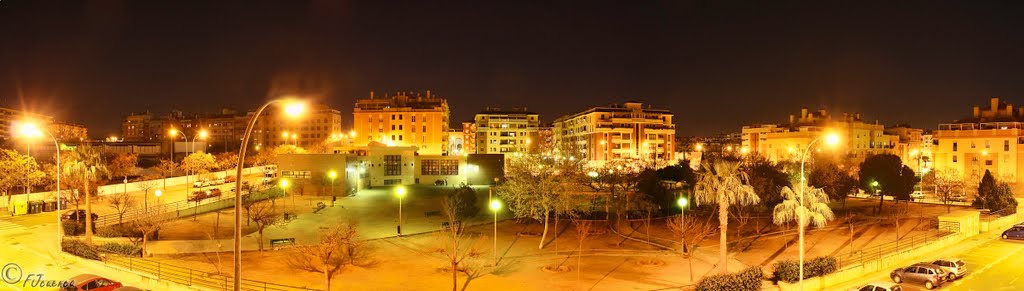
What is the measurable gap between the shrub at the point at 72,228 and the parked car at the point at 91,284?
1402cm

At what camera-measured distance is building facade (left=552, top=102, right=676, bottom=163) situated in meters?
113

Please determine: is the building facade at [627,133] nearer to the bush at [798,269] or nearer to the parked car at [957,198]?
the parked car at [957,198]

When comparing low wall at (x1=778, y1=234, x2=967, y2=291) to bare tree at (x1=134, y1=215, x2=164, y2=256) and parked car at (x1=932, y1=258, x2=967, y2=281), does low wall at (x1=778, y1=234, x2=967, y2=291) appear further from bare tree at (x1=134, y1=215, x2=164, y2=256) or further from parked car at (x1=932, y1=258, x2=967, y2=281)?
bare tree at (x1=134, y1=215, x2=164, y2=256)

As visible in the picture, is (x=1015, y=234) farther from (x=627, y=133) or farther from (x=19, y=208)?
(x=627, y=133)

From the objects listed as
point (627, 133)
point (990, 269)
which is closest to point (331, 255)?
point (990, 269)

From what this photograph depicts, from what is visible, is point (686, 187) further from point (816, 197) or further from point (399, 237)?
point (399, 237)

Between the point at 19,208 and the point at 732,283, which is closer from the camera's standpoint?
the point at 732,283

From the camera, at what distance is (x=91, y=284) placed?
818 inches

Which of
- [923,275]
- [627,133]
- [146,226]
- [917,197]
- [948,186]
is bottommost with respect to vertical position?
[923,275]

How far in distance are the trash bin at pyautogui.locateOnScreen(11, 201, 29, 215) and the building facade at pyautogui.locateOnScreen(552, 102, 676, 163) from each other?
82.4 m

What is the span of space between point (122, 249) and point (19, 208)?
742 inches

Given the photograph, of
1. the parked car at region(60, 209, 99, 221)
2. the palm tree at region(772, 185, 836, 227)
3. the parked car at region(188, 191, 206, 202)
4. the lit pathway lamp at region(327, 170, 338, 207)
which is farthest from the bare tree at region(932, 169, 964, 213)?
the parked car at region(60, 209, 99, 221)

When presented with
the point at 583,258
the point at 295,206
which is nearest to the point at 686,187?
the point at 583,258

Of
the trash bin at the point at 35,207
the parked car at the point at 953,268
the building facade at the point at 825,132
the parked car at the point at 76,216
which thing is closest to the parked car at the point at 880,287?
the parked car at the point at 953,268
